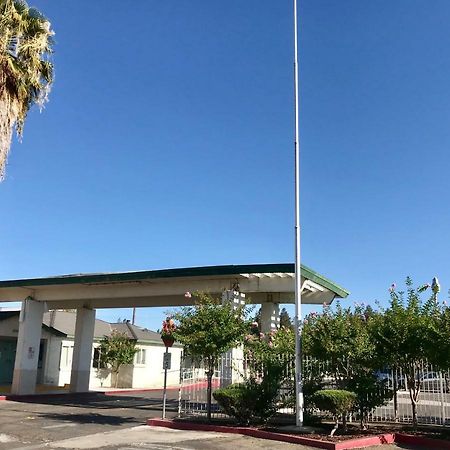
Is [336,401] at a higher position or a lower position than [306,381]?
lower

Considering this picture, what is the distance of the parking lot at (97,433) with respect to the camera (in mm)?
12148

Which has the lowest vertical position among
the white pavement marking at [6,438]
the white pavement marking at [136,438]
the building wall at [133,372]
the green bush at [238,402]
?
the white pavement marking at [6,438]

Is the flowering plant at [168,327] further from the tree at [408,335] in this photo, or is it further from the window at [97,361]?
the window at [97,361]

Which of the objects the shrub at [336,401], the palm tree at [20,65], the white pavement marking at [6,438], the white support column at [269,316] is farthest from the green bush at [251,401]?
the palm tree at [20,65]

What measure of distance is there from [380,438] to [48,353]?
2575 centimetres

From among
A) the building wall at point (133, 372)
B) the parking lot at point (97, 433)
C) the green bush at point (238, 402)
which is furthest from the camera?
the building wall at point (133, 372)

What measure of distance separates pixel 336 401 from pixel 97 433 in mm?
6190

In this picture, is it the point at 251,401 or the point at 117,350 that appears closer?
the point at 251,401

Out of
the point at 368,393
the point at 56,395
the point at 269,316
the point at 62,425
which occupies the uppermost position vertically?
the point at 269,316

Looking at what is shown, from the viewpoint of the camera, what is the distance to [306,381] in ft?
49.9

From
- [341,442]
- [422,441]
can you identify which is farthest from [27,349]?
[422,441]

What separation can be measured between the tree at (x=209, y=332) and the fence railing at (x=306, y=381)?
1080 mm

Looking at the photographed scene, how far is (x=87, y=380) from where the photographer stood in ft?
97.4

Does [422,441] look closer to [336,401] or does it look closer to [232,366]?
[336,401]
